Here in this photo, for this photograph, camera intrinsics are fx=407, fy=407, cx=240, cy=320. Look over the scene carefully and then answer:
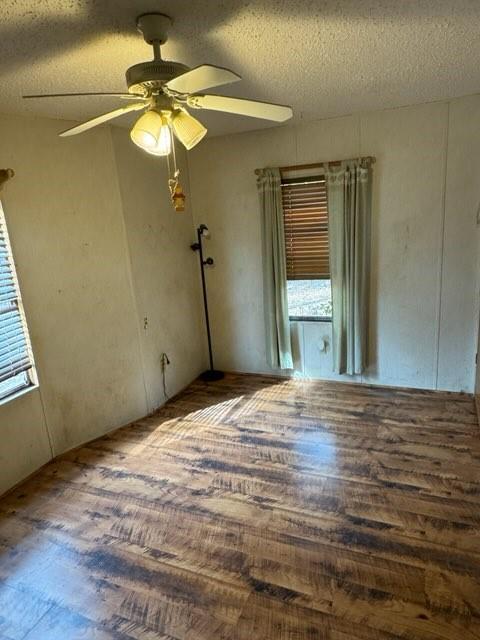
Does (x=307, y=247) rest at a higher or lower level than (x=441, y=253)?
higher

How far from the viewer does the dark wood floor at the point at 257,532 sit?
5.59ft

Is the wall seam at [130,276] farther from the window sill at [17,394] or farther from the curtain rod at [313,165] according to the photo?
the curtain rod at [313,165]

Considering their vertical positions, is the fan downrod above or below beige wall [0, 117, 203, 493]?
above

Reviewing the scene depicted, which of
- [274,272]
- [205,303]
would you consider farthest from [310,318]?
[205,303]

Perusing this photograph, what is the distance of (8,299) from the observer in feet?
8.62

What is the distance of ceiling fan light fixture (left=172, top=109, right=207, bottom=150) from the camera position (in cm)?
178

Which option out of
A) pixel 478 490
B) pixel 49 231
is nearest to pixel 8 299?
pixel 49 231

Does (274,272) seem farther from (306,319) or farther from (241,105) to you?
(241,105)

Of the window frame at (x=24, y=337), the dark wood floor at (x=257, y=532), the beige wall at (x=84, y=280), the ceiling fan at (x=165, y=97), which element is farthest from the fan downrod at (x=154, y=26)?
the dark wood floor at (x=257, y=532)

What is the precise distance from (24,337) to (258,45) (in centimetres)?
224

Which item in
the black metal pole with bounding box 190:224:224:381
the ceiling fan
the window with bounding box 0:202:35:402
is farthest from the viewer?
the black metal pole with bounding box 190:224:224:381

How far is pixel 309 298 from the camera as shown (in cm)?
392

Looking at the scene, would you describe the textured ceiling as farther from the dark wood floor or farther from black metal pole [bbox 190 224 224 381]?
the dark wood floor

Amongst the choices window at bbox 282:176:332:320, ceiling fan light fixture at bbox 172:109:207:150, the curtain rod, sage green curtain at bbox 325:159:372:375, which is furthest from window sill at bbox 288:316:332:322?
ceiling fan light fixture at bbox 172:109:207:150
